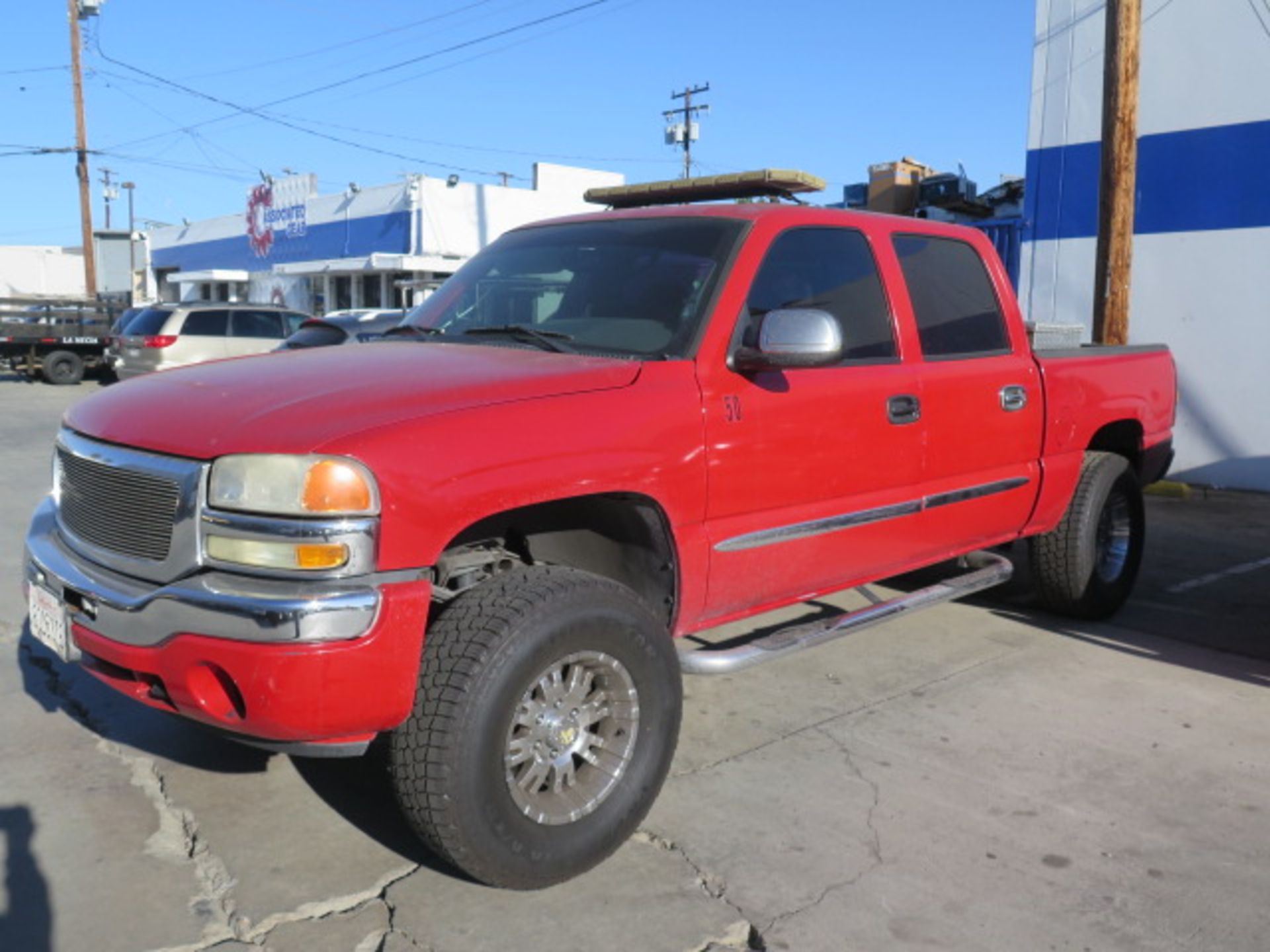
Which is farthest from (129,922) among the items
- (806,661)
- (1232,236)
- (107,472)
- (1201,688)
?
(1232,236)

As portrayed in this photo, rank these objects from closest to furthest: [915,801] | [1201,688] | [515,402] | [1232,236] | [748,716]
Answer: [515,402] → [915,801] → [748,716] → [1201,688] → [1232,236]

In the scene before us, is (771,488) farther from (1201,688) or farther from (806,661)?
(1201,688)

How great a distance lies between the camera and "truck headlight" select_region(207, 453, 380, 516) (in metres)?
2.69

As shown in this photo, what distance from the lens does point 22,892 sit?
9.87 feet

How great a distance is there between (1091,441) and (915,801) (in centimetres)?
285

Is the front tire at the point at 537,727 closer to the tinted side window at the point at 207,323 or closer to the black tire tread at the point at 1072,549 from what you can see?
the black tire tread at the point at 1072,549

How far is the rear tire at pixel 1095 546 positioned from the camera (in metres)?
5.47

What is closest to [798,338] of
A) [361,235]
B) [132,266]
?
[361,235]

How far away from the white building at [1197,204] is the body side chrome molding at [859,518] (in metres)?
7.65

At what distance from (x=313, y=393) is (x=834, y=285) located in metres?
2.13

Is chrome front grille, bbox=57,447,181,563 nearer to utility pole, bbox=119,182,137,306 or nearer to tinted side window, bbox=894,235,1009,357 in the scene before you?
tinted side window, bbox=894,235,1009,357

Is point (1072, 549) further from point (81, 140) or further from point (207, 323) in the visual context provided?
point (81, 140)

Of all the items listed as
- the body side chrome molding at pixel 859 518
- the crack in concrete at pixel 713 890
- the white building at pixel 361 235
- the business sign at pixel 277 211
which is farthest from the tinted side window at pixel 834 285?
the business sign at pixel 277 211

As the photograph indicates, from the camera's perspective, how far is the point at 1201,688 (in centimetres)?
489
